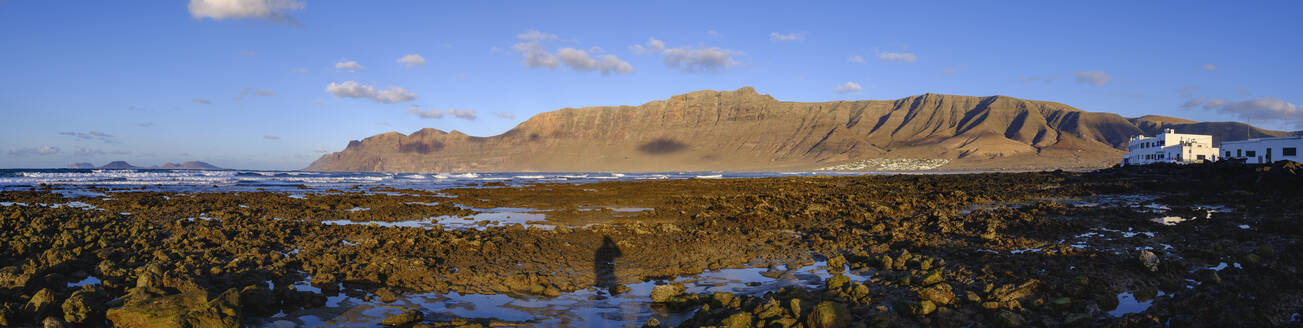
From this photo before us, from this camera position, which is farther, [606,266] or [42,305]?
[606,266]

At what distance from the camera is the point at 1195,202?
15500 millimetres

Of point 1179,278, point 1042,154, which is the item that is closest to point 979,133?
point 1042,154

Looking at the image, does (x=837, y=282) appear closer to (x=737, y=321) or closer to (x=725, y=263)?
(x=737, y=321)

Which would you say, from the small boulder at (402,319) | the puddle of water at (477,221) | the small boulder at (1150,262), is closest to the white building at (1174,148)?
the small boulder at (1150,262)

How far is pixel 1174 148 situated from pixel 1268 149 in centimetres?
1712

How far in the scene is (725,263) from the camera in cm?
838

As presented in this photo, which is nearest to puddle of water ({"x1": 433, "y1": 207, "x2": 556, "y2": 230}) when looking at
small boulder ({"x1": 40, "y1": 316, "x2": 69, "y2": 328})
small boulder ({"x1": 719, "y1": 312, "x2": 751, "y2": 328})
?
small boulder ({"x1": 40, "y1": 316, "x2": 69, "y2": 328})

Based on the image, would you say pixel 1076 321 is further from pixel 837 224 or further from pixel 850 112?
pixel 850 112

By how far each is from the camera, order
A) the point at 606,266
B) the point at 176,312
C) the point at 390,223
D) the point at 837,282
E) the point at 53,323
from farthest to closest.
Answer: the point at 390,223, the point at 606,266, the point at 837,282, the point at 176,312, the point at 53,323

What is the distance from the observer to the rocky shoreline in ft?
17.2

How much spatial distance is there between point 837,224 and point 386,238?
902 centimetres

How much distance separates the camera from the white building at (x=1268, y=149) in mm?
38500

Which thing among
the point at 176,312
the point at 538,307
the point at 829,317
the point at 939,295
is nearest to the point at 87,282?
the point at 176,312

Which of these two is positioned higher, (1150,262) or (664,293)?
(1150,262)
